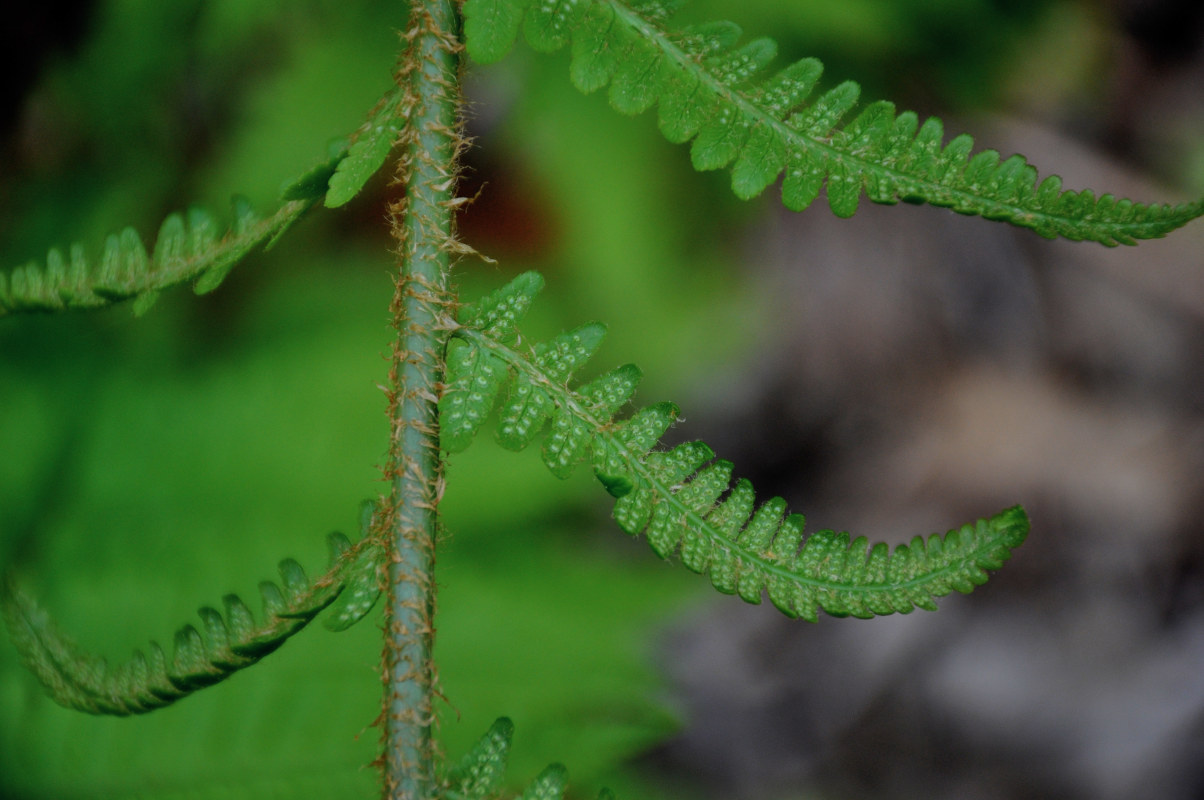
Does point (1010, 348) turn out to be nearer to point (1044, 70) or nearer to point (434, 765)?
point (1044, 70)

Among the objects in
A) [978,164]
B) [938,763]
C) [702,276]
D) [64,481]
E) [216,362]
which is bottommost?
[938,763]

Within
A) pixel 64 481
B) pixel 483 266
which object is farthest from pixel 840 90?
pixel 64 481

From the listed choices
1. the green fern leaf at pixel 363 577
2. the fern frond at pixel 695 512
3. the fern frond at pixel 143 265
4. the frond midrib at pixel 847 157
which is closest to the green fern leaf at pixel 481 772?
the green fern leaf at pixel 363 577

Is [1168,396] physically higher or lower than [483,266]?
higher

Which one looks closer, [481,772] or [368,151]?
[368,151]

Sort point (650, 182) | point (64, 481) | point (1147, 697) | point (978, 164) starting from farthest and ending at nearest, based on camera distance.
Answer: point (1147, 697) → point (650, 182) → point (64, 481) → point (978, 164)

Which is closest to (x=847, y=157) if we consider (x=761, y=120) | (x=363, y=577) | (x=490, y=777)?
(x=761, y=120)

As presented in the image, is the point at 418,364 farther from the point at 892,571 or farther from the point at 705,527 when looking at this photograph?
the point at 892,571
